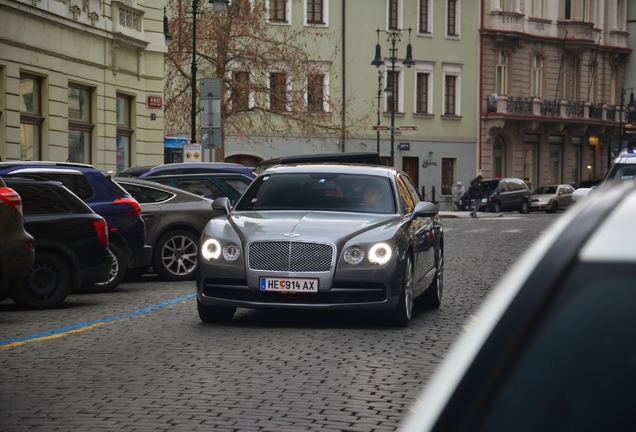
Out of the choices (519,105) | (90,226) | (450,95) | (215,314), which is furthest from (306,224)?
(519,105)

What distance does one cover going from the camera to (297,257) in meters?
10.3

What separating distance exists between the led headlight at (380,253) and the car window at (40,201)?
433 cm

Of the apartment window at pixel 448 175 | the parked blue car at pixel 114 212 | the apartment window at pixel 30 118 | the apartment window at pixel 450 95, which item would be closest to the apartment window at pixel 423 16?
the apartment window at pixel 450 95

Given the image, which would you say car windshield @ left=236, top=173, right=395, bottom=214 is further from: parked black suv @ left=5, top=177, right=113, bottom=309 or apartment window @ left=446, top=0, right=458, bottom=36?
apartment window @ left=446, top=0, right=458, bottom=36

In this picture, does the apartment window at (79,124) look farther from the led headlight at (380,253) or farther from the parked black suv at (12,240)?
the led headlight at (380,253)

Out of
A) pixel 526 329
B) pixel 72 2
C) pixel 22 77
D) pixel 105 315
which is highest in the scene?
pixel 72 2

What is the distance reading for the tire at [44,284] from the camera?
12.7m

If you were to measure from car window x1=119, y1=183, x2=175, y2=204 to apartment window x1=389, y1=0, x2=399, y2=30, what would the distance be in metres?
42.1

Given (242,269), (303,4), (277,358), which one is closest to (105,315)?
(242,269)

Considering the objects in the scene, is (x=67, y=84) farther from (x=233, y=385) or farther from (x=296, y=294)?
(x=233, y=385)

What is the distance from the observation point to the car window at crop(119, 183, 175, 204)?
16.8 m

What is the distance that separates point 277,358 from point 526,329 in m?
7.05

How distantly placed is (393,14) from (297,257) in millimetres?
48748

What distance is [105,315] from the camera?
475 inches
